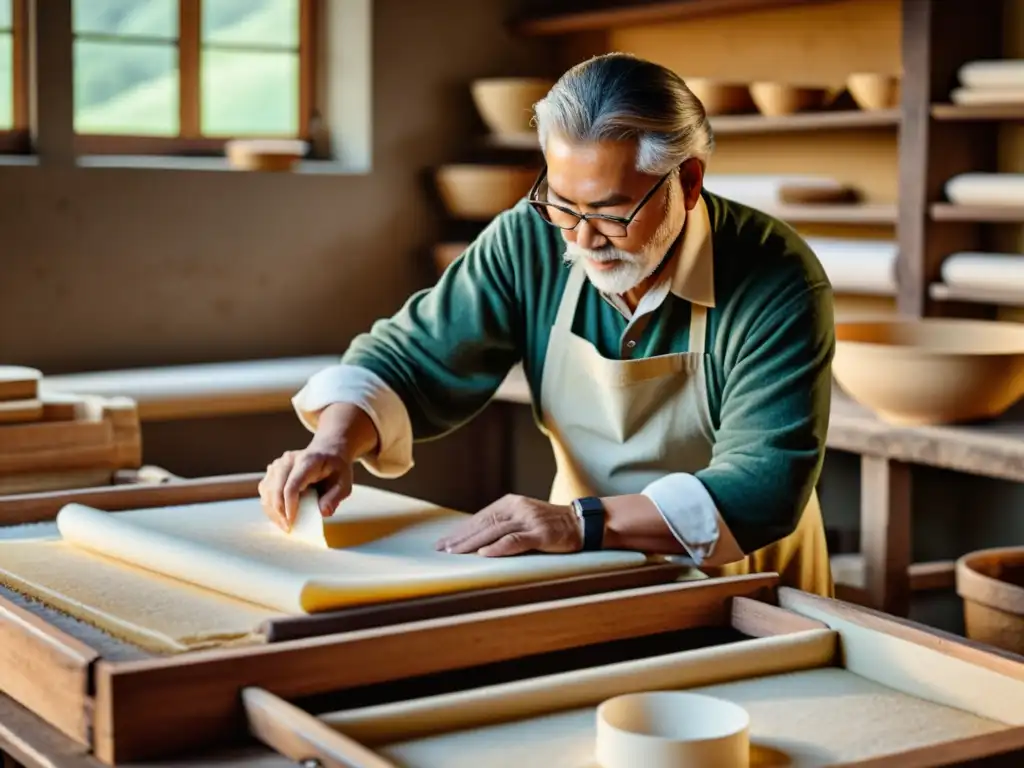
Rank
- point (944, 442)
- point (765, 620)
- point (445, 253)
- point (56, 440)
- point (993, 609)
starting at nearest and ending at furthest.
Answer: point (765, 620) < point (56, 440) < point (993, 609) < point (944, 442) < point (445, 253)

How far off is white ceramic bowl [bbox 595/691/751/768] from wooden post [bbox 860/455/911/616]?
2438mm

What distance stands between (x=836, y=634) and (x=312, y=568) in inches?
23.7

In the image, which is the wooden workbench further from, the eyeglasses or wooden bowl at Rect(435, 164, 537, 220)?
the eyeglasses

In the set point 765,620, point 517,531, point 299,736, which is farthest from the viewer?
point 517,531

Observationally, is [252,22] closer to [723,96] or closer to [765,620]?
[723,96]

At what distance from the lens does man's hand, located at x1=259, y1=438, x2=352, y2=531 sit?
2.04m

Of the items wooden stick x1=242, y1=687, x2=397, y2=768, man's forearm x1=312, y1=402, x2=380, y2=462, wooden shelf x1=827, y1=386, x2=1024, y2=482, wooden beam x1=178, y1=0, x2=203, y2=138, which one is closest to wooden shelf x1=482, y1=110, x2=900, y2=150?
wooden shelf x1=827, y1=386, x2=1024, y2=482

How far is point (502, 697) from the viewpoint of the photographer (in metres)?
1.40

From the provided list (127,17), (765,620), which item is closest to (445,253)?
(127,17)

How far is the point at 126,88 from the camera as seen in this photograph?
5195mm

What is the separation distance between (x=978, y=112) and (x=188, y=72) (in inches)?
106

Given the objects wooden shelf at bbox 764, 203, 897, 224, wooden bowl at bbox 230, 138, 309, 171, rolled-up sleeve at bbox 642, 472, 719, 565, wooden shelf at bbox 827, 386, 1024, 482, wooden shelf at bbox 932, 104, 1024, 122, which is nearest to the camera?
rolled-up sleeve at bbox 642, 472, 719, 565

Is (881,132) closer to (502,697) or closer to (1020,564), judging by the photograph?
(1020,564)

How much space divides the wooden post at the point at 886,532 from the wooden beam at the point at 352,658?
6.58ft
